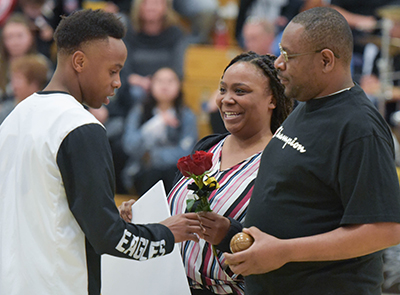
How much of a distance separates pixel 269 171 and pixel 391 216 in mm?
471

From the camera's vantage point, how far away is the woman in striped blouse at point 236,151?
2309 mm

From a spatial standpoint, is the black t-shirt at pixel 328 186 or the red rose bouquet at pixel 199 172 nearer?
the black t-shirt at pixel 328 186

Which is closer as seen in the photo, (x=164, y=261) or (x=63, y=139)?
(x=63, y=139)

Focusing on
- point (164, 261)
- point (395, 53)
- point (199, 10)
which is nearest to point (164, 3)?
point (199, 10)

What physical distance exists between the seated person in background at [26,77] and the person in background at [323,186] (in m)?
4.51

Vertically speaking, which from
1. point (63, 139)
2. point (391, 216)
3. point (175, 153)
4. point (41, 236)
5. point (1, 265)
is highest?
point (63, 139)

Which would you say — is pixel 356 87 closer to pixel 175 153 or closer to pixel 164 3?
pixel 175 153

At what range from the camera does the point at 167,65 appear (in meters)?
6.69

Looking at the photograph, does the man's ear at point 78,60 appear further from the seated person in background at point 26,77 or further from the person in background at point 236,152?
the seated person in background at point 26,77

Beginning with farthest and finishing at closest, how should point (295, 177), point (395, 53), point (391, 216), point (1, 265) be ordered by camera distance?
point (395, 53)
point (1, 265)
point (295, 177)
point (391, 216)

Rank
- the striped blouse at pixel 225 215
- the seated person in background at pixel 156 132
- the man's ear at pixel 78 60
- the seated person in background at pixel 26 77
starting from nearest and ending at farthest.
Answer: the man's ear at pixel 78 60, the striped blouse at pixel 225 215, the seated person in background at pixel 26 77, the seated person in background at pixel 156 132

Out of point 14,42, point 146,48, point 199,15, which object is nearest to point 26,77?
point 14,42

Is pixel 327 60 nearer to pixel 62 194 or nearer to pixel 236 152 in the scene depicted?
pixel 236 152

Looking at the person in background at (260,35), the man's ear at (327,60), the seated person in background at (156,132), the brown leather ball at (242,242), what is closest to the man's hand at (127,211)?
the brown leather ball at (242,242)
